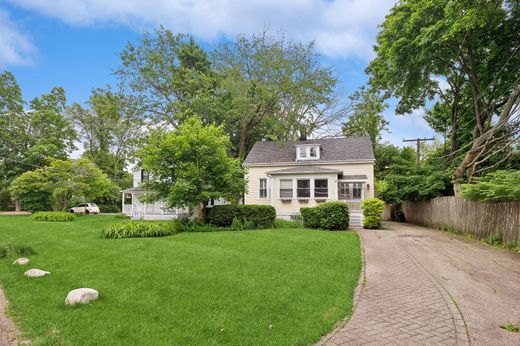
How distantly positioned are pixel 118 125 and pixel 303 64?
27236 mm

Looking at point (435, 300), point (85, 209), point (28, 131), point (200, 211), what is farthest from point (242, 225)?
point (28, 131)

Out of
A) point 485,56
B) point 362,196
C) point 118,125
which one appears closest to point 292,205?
point 362,196

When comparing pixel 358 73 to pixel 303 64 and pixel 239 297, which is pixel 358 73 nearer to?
pixel 303 64

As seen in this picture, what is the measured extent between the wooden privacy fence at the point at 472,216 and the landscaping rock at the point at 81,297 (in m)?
11.8

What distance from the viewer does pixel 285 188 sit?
2119 centimetres

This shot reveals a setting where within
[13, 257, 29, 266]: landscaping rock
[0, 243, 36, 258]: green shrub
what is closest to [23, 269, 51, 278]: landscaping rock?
[13, 257, 29, 266]: landscaping rock

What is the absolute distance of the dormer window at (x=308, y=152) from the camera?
22.6 m

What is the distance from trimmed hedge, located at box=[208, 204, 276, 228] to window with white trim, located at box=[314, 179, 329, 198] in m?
4.84

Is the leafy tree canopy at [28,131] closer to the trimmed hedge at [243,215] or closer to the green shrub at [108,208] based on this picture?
the green shrub at [108,208]

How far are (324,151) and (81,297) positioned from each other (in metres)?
20.1

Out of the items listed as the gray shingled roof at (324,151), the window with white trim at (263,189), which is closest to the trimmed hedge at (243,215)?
the window with white trim at (263,189)

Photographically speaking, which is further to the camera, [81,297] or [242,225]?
[242,225]

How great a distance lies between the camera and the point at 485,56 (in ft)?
55.6

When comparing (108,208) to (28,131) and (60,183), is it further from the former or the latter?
(60,183)
